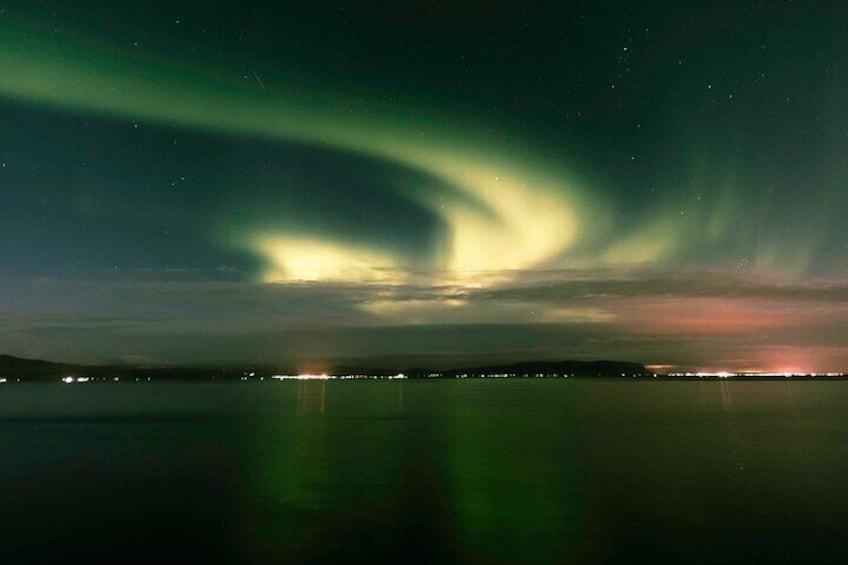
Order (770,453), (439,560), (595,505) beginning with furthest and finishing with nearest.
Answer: (770,453) < (595,505) < (439,560)

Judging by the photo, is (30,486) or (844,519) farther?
(30,486)

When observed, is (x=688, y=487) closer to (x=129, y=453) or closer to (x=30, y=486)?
(x=30, y=486)

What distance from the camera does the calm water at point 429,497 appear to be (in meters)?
17.6

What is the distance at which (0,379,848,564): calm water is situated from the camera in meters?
17.6

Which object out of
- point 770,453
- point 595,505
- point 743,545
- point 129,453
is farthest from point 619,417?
point 743,545

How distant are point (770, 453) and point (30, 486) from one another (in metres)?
29.9

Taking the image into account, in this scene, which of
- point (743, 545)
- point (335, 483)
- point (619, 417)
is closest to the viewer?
point (743, 545)

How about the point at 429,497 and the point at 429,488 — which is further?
the point at 429,488

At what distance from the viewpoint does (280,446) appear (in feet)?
137

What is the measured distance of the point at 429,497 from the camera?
957 inches

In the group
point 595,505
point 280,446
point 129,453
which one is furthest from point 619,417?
point 595,505

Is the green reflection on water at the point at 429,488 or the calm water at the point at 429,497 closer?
the calm water at the point at 429,497

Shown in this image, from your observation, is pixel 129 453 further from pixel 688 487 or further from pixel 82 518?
pixel 688 487

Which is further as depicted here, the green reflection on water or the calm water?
the green reflection on water
